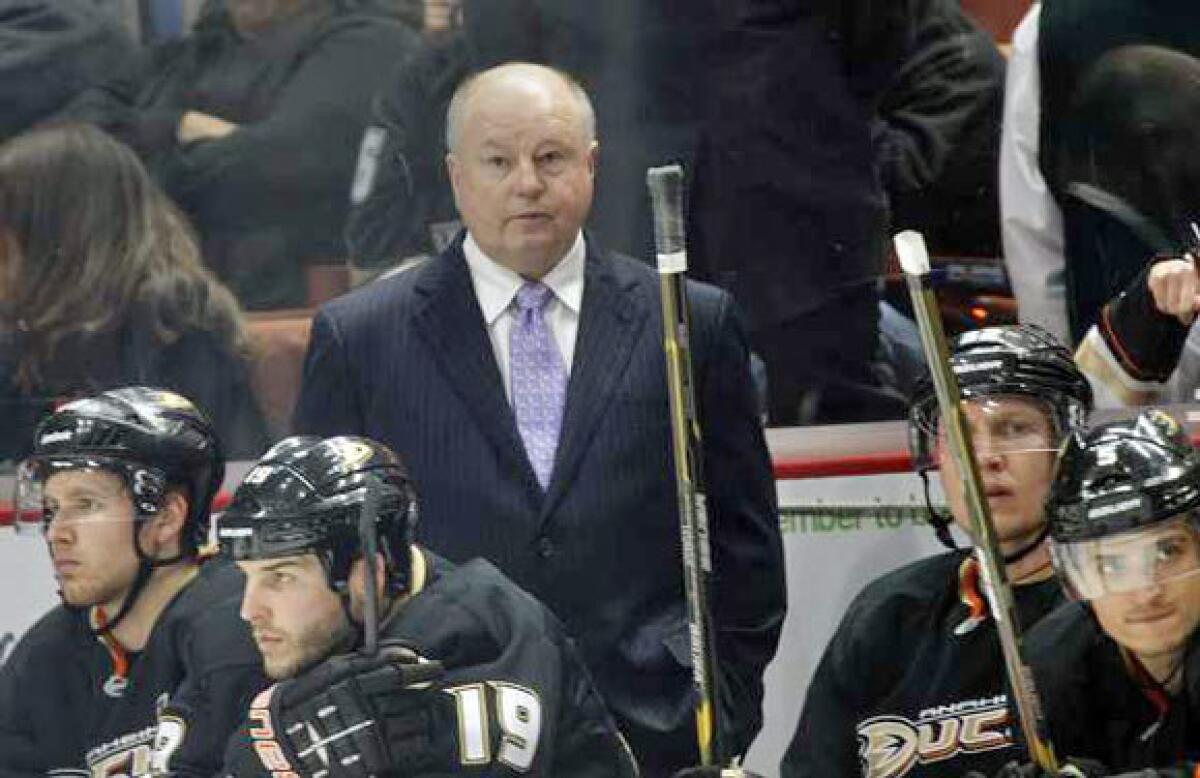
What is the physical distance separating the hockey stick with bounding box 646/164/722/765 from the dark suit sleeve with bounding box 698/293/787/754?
124mm

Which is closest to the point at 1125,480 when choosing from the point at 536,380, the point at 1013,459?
the point at 1013,459

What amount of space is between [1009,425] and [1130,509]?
0.90 ft

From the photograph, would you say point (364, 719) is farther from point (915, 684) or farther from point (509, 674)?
point (915, 684)

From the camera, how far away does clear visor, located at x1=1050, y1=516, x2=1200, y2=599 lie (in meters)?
3.68

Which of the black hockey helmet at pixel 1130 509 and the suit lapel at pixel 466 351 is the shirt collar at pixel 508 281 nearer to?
the suit lapel at pixel 466 351

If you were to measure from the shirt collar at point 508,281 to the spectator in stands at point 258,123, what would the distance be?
26 centimetres

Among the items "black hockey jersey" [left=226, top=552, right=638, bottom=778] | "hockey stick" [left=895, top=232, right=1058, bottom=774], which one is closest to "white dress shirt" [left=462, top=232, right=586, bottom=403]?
"black hockey jersey" [left=226, top=552, right=638, bottom=778]

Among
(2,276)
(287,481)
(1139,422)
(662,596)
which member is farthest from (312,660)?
(1139,422)

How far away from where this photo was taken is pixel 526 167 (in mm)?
3994

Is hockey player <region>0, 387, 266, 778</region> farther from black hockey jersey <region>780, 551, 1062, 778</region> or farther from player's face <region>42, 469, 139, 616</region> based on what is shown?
black hockey jersey <region>780, 551, 1062, 778</region>

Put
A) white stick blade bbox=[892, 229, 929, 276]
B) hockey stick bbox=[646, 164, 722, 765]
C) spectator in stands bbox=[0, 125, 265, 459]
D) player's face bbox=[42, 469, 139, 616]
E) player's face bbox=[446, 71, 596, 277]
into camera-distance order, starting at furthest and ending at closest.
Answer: spectator in stands bbox=[0, 125, 265, 459], player's face bbox=[42, 469, 139, 616], player's face bbox=[446, 71, 596, 277], hockey stick bbox=[646, 164, 722, 765], white stick blade bbox=[892, 229, 929, 276]

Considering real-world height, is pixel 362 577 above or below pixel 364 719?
above

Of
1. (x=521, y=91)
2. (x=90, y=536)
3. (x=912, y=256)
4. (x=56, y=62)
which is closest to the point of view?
(x=912, y=256)

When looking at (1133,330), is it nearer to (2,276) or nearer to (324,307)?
(324,307)
